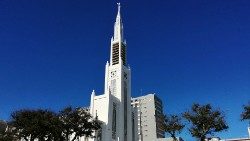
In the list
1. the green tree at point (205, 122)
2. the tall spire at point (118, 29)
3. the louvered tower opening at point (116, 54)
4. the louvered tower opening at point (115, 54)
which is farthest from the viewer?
the tall spire at point (118, 29)

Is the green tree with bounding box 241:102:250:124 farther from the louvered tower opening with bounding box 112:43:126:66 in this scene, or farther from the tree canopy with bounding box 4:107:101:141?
the louvered tower opening with bounding box 112:43:126:66

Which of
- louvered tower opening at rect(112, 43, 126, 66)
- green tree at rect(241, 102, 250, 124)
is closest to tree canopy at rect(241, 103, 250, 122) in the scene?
green tree at rect(241, 102, 250, 124)

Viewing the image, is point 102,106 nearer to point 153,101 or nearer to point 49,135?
point 49,135

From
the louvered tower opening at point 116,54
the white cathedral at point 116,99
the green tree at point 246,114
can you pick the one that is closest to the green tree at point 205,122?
the green tree at point 246,114

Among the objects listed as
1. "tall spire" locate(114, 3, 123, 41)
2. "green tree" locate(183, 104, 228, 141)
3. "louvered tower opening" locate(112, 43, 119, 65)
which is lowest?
"green tree" locate(183, 104, 228, 141)

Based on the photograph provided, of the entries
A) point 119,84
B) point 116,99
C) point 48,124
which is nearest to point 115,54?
point 119,84

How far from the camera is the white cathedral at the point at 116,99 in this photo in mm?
117188

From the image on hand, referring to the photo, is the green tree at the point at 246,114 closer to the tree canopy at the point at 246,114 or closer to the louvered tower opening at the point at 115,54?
the tree canopy at the point at 246,114

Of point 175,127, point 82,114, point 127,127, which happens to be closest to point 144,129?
point 127,127

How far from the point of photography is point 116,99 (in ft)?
417

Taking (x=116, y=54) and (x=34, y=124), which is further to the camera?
(x=116, y=54)

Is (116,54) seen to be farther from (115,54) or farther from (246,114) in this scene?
(246,114)

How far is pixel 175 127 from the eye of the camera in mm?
59438

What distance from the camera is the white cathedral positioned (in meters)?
117
